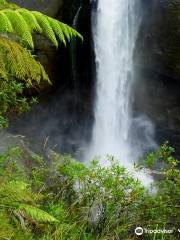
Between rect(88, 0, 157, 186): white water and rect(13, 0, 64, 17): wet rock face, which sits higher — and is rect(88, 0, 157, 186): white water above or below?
below

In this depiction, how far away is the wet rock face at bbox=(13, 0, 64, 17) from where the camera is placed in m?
11.5

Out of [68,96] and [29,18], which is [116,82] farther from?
[29,18]

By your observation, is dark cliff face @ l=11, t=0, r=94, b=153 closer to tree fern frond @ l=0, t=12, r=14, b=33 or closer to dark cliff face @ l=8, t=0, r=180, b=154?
dark cliff face @ l=8, t=0, r=180, b=154

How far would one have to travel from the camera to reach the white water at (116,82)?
40.4 feet

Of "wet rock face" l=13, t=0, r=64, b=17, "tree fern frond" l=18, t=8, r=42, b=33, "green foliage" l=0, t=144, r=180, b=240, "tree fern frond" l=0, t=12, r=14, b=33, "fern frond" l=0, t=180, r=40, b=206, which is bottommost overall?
"green foliage" l=0, t=144, r=180, b=240

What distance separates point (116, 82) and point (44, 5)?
312 cm

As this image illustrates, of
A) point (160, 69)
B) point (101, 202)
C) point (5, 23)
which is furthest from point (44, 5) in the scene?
point (5, 23)

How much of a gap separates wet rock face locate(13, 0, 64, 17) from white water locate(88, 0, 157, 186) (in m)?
1.15

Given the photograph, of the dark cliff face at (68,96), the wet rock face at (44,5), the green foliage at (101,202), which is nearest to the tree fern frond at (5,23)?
the green foliage at (101,202)

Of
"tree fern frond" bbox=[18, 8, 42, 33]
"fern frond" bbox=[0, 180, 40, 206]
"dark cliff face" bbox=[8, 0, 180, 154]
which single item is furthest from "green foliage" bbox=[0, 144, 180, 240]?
"dark cliff face" bbox=[8, 0, 180, 154]

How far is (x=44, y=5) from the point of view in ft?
38.9

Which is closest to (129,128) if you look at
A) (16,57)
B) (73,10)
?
(73,10)

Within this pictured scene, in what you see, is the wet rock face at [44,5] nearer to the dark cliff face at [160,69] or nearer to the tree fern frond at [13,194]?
the dark cliff face at [160,69]

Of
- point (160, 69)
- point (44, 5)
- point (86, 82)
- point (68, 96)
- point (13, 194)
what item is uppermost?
point (44, 5)
